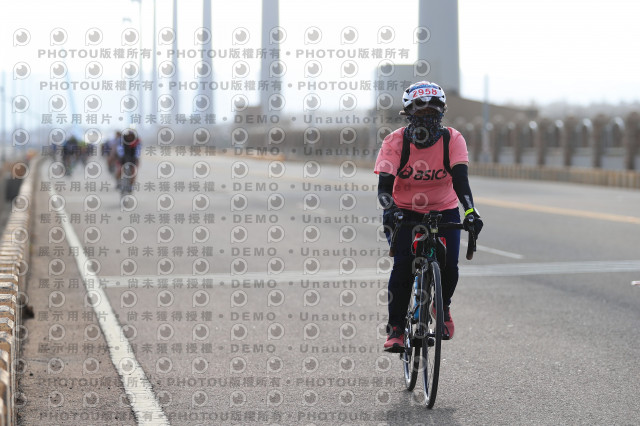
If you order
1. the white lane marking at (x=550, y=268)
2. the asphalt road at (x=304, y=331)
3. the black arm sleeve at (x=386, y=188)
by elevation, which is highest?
the black arm sleeve at (x=386, y=188)

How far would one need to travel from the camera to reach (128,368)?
23.7ft

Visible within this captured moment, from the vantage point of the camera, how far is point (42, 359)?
7660 millimetres

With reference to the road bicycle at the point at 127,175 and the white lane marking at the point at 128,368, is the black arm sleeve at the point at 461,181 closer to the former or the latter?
the white lane marking at the point at 128,368

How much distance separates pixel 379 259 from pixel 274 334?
5.75 meters

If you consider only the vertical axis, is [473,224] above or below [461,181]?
below

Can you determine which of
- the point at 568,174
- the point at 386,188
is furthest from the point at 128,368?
the point at 568,174

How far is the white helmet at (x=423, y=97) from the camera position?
6.18 meters

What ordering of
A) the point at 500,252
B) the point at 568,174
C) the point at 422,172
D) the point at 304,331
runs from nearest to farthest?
the point at 422,172 → the point at 304,331 → the point at 500,252 → the point at 568,174

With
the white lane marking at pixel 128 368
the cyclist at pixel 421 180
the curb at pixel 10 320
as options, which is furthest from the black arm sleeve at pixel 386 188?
the curb at pixel 10 320

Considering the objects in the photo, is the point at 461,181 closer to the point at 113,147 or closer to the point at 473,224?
the point at 473,224

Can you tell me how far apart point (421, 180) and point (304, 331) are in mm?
2787

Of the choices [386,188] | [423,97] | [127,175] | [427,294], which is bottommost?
[427,294]

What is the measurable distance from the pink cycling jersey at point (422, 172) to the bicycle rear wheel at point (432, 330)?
1.59 ft

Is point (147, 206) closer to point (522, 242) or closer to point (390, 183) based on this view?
point (522, 242)
